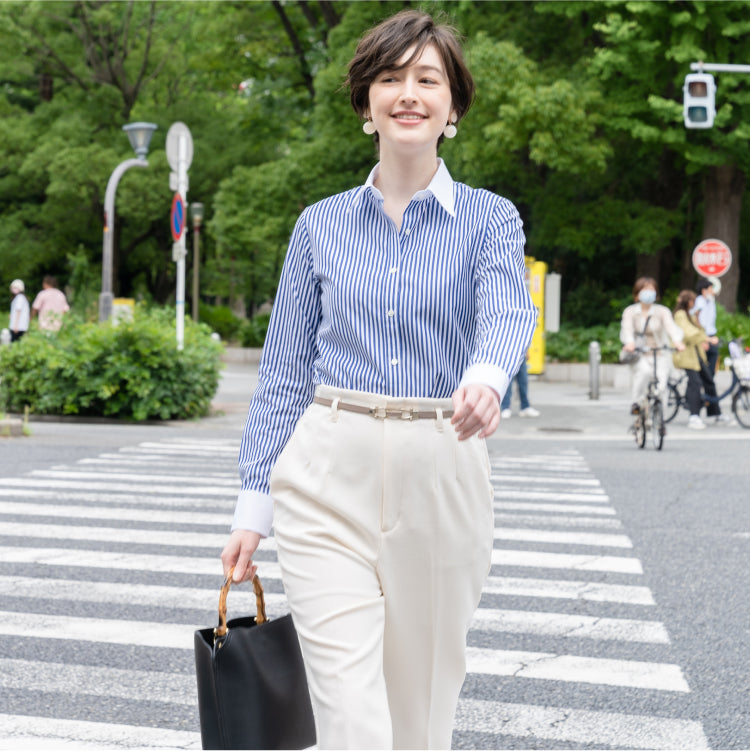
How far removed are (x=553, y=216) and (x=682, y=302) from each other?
13216 mm

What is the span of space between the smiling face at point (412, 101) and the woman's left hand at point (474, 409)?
0.61m

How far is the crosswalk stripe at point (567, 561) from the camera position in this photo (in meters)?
6.93

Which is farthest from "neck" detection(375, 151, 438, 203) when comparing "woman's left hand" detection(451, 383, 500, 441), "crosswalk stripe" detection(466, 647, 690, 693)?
"crosswalk stripe" detection(466, 647, 690, 693)

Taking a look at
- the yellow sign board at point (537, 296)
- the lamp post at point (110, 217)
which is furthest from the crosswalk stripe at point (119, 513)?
the yellow sign board at point (537, 296)

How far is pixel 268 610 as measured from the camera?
578 centimetres

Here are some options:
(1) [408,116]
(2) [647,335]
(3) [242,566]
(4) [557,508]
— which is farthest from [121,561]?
(2) [647,335]

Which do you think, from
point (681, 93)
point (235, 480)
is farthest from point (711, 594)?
point (681, 93)

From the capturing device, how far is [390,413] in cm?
236

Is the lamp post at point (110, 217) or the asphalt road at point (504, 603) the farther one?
the lamp post at point (110, 217)

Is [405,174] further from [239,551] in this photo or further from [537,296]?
[537,296]

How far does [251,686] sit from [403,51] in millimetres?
1269

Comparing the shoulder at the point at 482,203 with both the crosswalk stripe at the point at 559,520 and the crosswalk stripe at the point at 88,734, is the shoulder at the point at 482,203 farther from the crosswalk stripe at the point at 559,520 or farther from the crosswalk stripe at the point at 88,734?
the crosswalk stripe at the point at 559,520

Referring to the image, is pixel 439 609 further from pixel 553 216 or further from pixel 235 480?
pixel 553 216

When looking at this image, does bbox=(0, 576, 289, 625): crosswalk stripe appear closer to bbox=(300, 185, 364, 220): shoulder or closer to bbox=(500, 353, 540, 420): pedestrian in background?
bbox=(300, 185, 364, 220): shoulder
